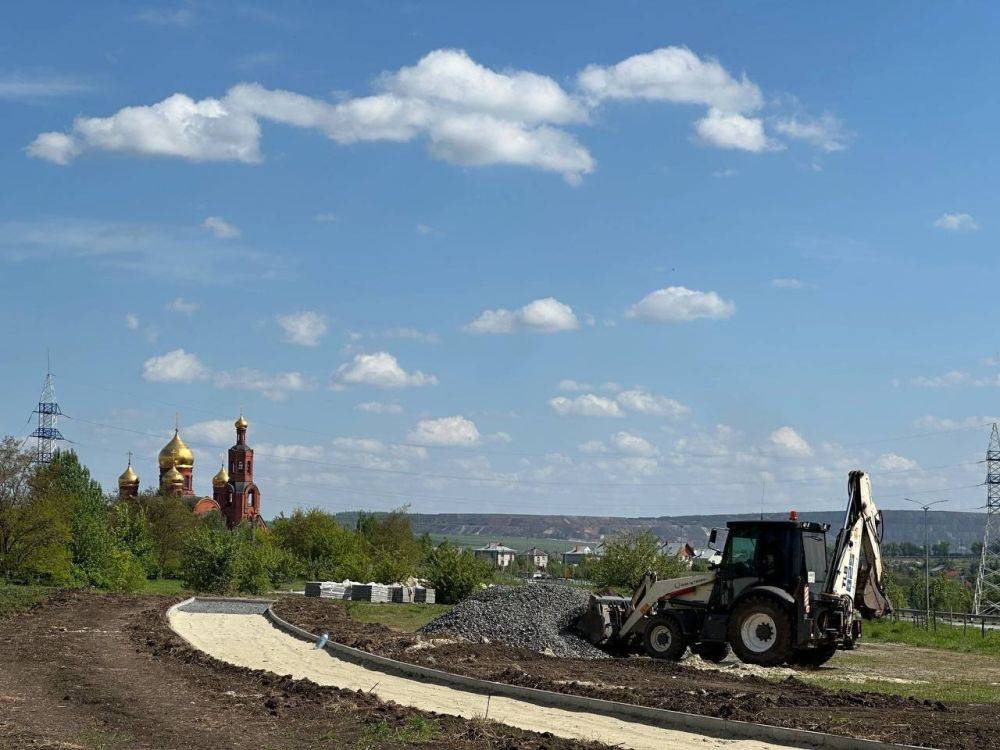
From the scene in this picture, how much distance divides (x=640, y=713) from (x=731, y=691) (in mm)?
2777

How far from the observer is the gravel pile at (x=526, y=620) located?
2548 cm

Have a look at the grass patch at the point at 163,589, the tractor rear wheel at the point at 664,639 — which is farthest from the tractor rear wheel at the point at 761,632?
the grass patch at the point at 163,589

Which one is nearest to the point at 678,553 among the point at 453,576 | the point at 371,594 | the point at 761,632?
the point at 453,576

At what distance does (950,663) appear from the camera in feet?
87.9

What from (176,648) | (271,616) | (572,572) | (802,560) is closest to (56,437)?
(572,572)

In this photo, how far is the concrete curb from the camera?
43.6 feet

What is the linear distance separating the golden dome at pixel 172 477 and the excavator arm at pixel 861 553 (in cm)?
10421

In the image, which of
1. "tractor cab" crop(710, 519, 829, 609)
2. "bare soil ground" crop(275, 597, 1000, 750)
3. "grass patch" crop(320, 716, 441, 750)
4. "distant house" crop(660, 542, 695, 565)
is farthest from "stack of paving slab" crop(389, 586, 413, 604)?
"grass patch" crop(320, 716, 441, 750)

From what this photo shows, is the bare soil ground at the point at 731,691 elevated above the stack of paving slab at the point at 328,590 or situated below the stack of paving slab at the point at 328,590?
above

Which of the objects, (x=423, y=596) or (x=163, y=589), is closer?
(x=423, y=596)

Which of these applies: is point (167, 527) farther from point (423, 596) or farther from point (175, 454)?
point (423, 596)

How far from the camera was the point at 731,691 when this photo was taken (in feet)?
58.1

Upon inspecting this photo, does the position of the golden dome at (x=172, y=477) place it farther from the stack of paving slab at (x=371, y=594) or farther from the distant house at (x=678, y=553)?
the stack of paving slab at (x=371, y=594)

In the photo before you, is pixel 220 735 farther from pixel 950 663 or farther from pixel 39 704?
pixel 950 663
